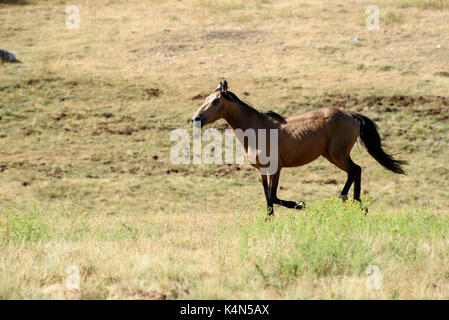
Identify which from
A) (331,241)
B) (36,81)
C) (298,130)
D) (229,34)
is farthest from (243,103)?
(229,34)

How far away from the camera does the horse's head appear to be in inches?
347

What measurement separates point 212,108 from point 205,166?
870cm

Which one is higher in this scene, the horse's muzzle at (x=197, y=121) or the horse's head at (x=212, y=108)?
the horse's head at (x=212, y=108)

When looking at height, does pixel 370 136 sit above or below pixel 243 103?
below

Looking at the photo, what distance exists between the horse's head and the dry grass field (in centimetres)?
158

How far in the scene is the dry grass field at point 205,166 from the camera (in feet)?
18.9

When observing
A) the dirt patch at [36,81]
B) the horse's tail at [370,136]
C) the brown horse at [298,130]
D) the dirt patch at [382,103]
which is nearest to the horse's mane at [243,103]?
the brown horse at [298,130]

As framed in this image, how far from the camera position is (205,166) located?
57.7 feet

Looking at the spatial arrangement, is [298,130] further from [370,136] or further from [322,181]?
[322,181]

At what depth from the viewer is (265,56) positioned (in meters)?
26.2

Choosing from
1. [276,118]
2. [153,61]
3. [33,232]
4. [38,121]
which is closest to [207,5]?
[153,61]

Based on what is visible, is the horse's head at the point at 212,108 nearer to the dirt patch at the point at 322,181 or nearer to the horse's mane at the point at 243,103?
the horse's mane at the point at 243,103

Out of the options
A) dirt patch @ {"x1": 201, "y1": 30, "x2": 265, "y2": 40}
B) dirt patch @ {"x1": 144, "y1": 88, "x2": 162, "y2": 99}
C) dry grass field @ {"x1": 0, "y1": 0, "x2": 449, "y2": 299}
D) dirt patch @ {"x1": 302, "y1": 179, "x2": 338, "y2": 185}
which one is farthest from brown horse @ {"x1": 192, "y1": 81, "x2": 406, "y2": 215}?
dirt patch @ {"x1": 201, "y1": 30, "x2": 265, "y2": 40}

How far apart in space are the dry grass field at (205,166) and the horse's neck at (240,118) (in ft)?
4.50
